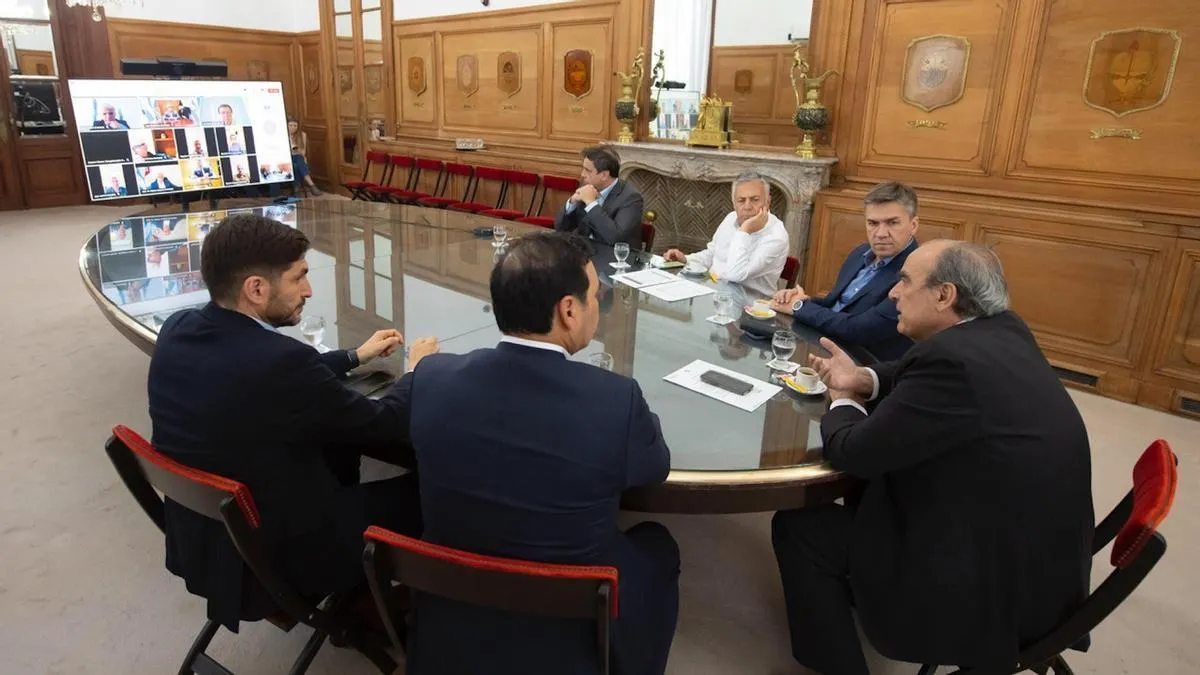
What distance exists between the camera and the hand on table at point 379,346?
1.99 meters

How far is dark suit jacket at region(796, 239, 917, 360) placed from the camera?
231 centimetres

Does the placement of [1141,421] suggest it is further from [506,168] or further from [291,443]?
[506,168]

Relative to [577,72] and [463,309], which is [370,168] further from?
[463,309]

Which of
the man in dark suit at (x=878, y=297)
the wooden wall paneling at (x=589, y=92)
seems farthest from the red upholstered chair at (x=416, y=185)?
the man in dark suit at (x=878, y=297)

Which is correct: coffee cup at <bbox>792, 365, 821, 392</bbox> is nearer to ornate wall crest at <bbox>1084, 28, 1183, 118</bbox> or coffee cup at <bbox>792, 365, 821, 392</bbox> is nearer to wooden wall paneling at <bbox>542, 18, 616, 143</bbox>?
ornate wall crest at <bbox>1084, 28, 1183, 118</bbox>

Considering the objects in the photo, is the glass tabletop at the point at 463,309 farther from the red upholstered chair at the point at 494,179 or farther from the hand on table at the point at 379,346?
the red upholstered chair at the point at 494,179

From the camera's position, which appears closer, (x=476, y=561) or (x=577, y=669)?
(x=476, y=561)

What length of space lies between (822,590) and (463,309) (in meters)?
1.57

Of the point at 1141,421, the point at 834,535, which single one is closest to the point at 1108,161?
the point at 1141,421

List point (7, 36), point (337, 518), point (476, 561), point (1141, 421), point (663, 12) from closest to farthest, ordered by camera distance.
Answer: point (476, 561)
point (337, 518)
point (1141, 421)
point (663, 12)
point (7, 36)

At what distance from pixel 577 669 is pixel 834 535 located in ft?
2.60

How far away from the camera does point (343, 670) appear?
1.84 m

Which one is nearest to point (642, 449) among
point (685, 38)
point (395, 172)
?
point (685, 38)

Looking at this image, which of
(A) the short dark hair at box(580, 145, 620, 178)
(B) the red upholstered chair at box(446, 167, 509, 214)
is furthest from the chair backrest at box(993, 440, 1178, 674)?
(B) the red upholstered chair at box(446, 167, 509, 214)
